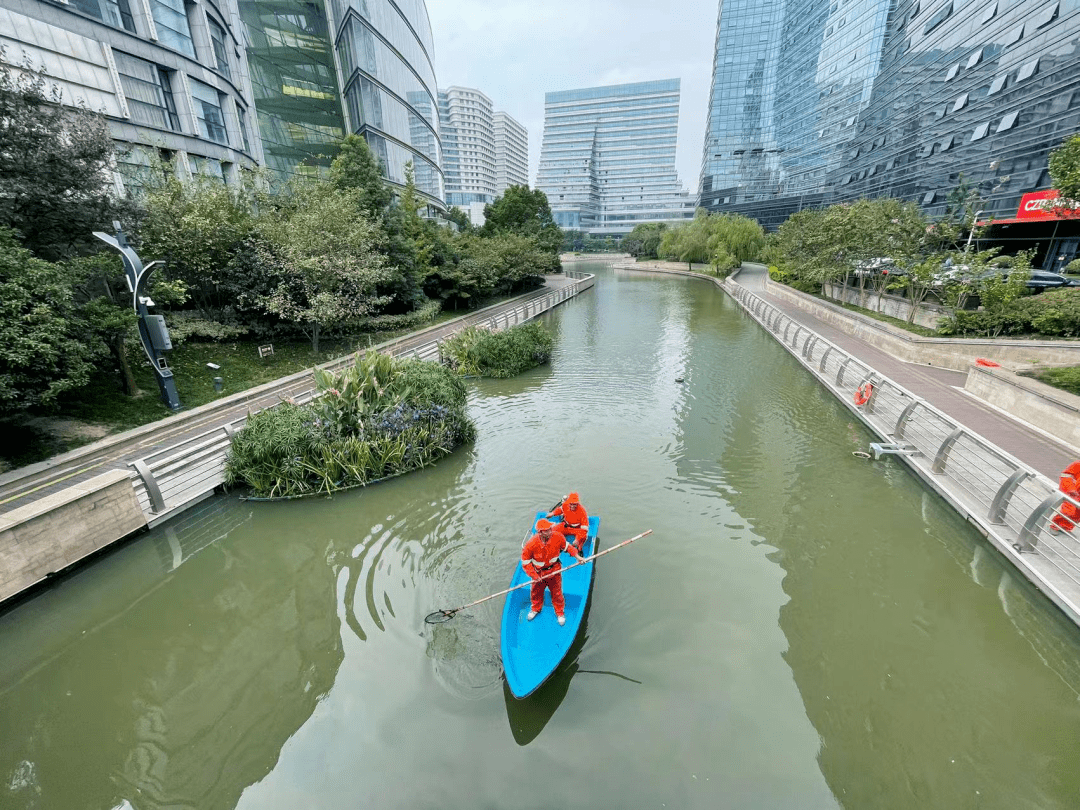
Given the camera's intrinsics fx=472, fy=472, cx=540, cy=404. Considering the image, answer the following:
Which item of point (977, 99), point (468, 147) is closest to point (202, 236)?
point (977, 99)

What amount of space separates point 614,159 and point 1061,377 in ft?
467

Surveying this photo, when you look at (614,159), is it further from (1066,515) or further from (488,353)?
(1066,515)

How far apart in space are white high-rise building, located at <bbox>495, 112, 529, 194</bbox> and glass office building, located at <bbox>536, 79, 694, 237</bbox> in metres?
21.5

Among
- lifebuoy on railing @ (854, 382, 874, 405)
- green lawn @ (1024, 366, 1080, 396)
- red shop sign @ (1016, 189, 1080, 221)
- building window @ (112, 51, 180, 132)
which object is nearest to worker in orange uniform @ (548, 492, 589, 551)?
lifebuoy on railing @ (854, 382, 874, 405)

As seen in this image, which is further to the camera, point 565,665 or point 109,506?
point 109,506

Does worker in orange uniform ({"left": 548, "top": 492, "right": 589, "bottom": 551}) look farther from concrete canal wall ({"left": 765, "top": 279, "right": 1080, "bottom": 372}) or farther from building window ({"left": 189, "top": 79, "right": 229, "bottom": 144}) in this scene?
building window ({"left": 189, "top": 79, "right": 229, "bottom": 144})

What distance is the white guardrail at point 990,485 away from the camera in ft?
21.6

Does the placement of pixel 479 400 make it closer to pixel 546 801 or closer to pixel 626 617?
pixel 626 617

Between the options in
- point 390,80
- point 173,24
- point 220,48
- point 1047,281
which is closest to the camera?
point 1047,281

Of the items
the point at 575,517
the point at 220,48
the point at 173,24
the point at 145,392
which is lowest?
the point at 575,517

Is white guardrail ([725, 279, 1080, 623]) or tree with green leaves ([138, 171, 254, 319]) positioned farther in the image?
tree with green leaves ([138, 171, 254, 319])

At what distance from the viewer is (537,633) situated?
18.9 feet

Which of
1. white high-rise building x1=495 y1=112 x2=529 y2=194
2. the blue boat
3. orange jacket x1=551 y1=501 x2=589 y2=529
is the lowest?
the blue boat

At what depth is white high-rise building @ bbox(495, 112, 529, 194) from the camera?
15688 centimetres
